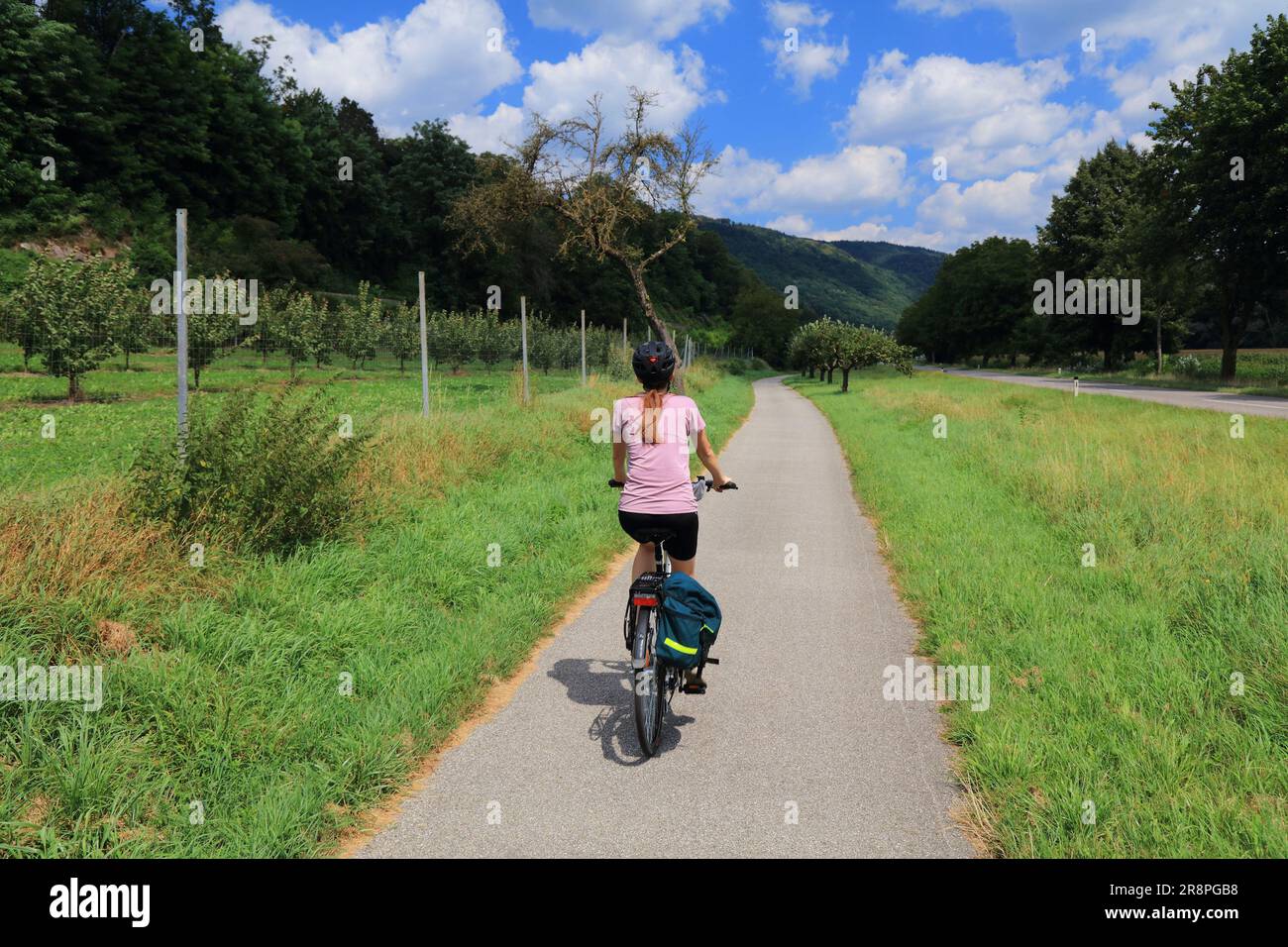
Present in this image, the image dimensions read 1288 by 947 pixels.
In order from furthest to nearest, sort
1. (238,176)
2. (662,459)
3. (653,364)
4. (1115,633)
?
(238,176), (1115,633), (662,459), (653,364)

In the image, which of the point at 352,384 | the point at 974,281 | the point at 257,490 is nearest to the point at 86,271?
the point at 352,384

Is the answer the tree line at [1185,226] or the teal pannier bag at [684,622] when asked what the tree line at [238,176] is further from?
the teal pannier bag at [684,622]

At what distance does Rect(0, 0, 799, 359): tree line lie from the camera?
4503 cm

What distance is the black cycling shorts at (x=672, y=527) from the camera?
4.12m

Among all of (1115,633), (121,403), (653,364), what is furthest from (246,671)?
(121,403)

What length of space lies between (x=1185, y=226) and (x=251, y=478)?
124 ft

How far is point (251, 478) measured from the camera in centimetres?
582

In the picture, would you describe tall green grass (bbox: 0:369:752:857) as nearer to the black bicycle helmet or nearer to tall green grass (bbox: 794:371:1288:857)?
the black bicycle helmet

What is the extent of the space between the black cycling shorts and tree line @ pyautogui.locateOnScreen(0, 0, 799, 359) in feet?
82.4

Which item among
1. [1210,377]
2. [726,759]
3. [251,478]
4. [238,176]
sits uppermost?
[238,176]

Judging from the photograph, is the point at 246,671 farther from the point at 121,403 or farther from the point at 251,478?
the point at 121,403

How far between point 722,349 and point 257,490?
262 ft

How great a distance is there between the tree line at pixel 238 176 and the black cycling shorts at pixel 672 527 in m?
25.1

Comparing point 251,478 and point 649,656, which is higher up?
point 251,478
